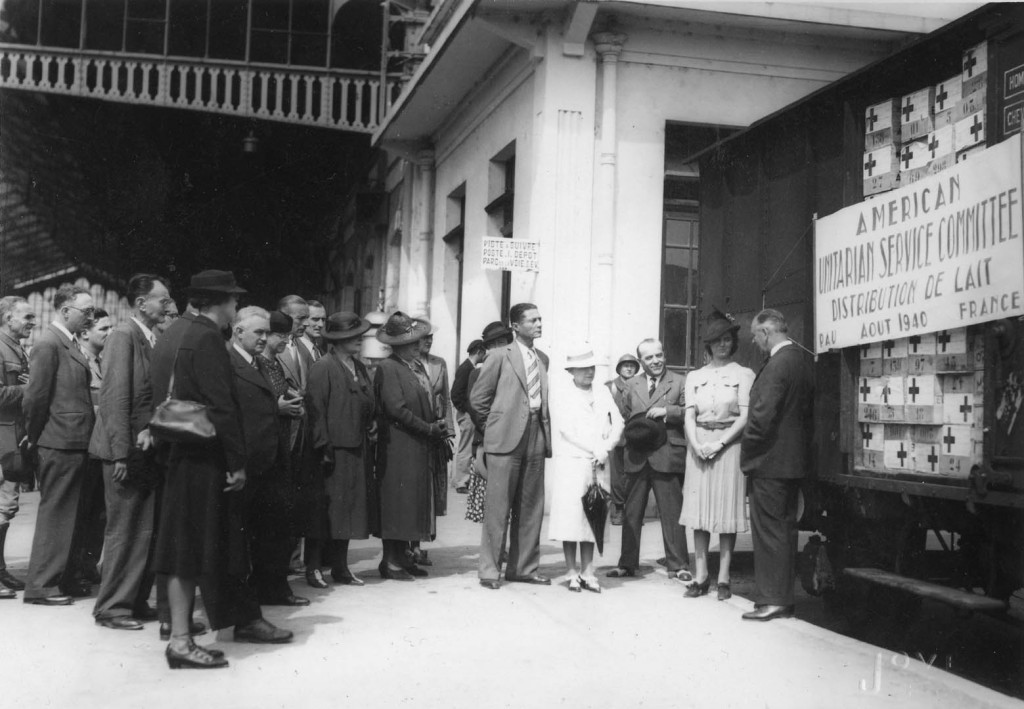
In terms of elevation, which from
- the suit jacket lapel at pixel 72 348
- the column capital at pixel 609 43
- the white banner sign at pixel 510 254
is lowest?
the suit jacket lapel at pixel 72 348

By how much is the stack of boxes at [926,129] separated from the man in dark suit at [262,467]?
3937 millimetres

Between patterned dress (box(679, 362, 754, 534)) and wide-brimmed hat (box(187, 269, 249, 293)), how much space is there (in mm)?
3564

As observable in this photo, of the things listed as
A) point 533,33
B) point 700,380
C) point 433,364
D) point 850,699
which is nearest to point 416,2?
point 533,33

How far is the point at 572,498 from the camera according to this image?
7.46m

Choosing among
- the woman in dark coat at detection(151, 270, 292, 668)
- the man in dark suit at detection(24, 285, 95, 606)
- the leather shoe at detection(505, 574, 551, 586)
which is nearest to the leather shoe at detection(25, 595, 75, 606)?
the man in dark suit at detection(24, 285, 95, 606)

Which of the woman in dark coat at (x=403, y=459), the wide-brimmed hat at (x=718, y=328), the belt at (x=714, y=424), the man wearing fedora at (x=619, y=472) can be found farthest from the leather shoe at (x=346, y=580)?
the wide-brimmed hat at (x=718, y=328)

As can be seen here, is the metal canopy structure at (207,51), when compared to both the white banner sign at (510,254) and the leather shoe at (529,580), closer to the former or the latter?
the white banner sign at (510,254)

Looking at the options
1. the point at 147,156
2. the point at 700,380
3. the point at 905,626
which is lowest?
the point at 905,626

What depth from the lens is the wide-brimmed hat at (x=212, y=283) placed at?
17.1ft

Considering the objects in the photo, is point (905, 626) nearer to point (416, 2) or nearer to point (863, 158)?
point (863, 158)

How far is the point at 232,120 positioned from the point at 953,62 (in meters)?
20.3

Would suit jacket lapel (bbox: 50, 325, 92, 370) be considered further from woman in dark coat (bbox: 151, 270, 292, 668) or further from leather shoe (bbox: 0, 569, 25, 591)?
woman in dark coat (bbox: 151, 270, 292, 668)

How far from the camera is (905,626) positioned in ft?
21.9

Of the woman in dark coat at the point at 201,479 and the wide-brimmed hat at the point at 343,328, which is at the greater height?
the wide-brimmed hat at the point at 343,328
